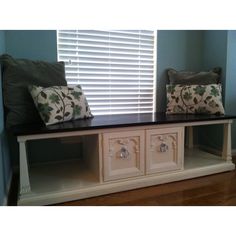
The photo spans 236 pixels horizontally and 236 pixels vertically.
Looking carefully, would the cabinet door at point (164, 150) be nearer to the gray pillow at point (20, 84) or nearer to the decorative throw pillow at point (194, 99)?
the decorative throw pillow at point (194, 99)

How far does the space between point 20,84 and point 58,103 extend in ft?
1.17

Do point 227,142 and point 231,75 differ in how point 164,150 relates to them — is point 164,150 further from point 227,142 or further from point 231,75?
point 231,75

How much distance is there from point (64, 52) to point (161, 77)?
1047 mm

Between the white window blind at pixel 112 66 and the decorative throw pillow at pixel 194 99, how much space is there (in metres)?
0.27

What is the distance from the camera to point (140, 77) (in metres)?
2.38

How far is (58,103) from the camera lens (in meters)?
1.64

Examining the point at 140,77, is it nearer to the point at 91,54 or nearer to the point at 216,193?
the point at 91,54

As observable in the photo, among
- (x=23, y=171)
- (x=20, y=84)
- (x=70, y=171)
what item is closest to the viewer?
(x=23, y=171)

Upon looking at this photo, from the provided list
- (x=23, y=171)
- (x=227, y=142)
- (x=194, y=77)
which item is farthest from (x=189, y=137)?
(x=23, y=171)

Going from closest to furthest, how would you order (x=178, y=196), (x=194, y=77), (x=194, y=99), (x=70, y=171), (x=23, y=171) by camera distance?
(x=23, y=171), (x=178, y=196), (x=70, y=171), (x=194, y=99), (x=194, y=77)

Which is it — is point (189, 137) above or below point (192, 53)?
below

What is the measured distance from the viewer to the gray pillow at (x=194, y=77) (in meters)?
2.30
